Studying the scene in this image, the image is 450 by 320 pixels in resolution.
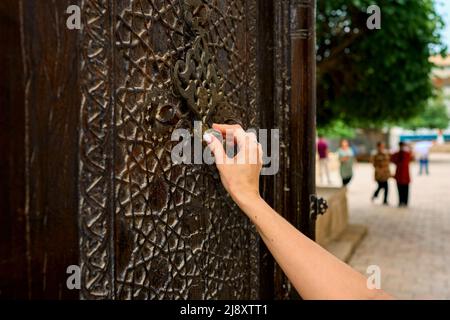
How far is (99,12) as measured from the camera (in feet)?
2.77

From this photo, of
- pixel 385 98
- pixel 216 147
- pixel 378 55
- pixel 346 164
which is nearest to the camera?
pixel 216 147

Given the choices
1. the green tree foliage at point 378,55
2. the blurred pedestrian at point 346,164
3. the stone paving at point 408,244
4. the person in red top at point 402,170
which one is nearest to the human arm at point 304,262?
the stone paving at point 408,244

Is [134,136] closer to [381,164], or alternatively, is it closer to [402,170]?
[381,164]

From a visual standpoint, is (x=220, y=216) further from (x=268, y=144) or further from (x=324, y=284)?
(x=324, y=284)

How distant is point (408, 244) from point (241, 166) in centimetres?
638

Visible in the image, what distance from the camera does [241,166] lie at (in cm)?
96

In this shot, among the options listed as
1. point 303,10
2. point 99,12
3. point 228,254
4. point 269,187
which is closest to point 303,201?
point 269,187

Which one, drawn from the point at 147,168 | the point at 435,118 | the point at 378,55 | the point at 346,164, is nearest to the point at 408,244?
the point at 378,55

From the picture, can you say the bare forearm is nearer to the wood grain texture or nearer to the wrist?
the wrist

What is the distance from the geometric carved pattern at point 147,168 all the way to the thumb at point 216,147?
2.7 inches

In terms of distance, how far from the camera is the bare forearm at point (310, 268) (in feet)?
2.36

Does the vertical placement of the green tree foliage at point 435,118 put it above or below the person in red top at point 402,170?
above

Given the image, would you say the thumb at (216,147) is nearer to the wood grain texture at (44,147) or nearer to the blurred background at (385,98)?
the wood grain texture at (44,147)
